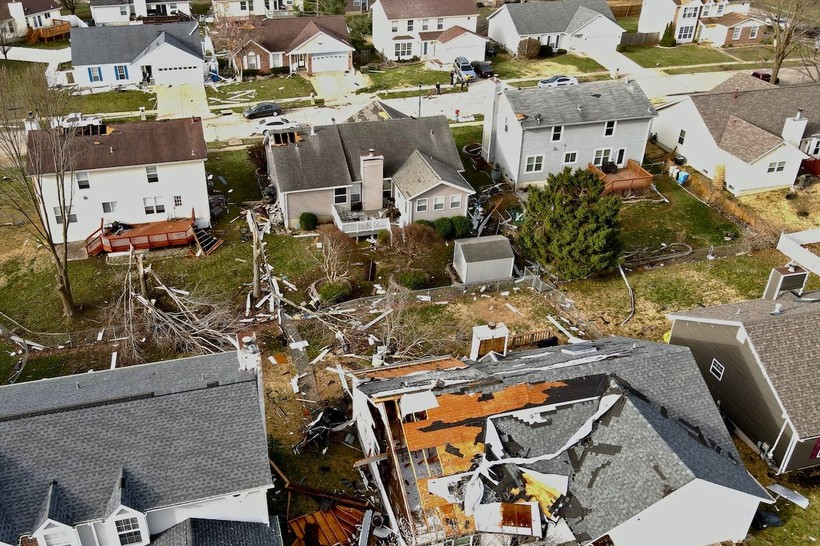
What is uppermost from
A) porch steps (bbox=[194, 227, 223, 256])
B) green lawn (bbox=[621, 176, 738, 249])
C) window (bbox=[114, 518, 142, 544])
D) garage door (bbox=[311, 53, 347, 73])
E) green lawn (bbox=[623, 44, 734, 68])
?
green lawn (bbox=[623, 44, 734, 68])

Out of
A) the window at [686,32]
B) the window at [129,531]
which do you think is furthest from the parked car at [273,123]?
the window at [686,32]

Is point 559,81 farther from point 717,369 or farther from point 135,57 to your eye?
point 717,369

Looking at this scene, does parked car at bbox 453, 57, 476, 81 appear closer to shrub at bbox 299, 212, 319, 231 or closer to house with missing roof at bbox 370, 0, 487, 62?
house with missing roof at bbox 370, 0, 487, 62

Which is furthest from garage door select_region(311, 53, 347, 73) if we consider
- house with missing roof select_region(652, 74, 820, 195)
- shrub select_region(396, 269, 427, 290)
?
shrub select_region(396, 269, 427, 290)

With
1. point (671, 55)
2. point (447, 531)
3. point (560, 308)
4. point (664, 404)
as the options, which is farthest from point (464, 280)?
point (671, 55)

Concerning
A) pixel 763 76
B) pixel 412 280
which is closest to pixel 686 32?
pixel 763 76

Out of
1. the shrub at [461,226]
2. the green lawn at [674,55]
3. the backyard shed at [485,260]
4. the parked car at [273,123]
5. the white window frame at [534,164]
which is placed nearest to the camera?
the backyard shed at [485,260]

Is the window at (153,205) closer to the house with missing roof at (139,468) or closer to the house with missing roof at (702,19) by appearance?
the house with missing roof at (139,468)
